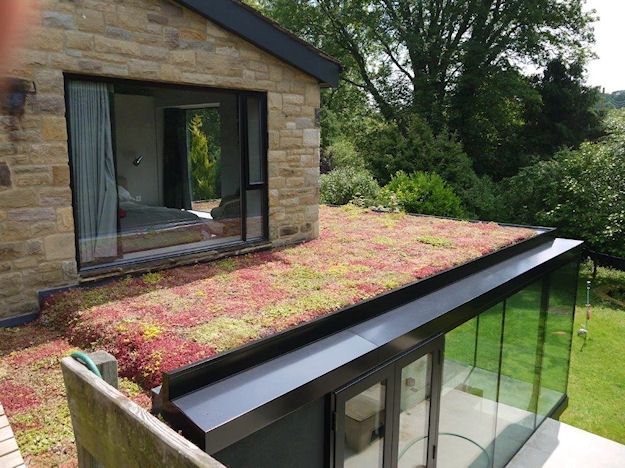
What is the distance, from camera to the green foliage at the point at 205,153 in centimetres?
623

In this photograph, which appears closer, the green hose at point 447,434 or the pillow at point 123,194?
the green hose at point 447,434

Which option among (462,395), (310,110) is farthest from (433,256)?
(310,110)

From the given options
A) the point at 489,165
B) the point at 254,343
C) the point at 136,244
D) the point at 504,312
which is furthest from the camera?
the point at 489,165

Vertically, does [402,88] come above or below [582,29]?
below

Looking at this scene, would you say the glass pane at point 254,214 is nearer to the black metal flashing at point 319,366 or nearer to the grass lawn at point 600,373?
the black metal flashing at point 319,366

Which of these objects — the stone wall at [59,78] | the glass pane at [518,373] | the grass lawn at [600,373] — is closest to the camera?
the stone wall at [59,78]

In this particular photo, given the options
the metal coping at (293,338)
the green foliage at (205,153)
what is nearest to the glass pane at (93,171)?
the green foliage at (205,153)

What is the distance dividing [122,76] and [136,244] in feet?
5.88

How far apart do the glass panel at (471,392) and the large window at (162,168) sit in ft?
9.67

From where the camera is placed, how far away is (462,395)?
18.3 feet

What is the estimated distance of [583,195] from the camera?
Answer: 15.3 metres

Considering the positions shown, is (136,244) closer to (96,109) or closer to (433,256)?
(96,109)

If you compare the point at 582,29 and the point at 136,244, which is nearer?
the point at 136,244

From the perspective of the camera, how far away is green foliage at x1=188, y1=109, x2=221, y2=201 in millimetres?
6230
